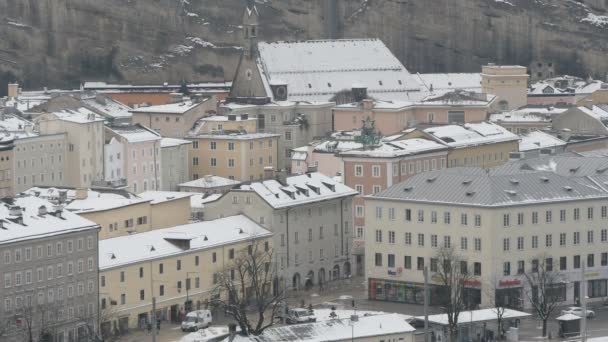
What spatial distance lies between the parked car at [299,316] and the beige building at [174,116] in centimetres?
5135

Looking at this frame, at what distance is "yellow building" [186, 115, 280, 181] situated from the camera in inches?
7377

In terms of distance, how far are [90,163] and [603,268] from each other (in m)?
41.5

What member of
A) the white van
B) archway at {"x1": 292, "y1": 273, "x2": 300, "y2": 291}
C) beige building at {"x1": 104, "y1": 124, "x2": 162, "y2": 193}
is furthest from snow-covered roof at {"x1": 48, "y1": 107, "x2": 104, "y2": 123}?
the white van

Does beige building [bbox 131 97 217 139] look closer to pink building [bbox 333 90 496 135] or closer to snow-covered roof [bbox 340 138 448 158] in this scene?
pink building [bbox 333 90 496 135]

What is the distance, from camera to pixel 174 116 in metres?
193

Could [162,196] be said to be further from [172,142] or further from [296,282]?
A: [172,142]

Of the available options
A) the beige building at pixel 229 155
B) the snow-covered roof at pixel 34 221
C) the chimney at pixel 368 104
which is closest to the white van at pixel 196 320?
the snow-covered roof at pixel 34 221

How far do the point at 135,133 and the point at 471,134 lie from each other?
23658 millimetres

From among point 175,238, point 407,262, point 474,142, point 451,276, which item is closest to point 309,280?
point 407,262

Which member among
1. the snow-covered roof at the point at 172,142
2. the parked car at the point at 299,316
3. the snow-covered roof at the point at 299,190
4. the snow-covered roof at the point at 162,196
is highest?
the snow-covered roof at the point at 172,142

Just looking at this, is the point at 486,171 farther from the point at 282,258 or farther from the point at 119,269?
the point at 119,269

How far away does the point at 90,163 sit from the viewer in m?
177

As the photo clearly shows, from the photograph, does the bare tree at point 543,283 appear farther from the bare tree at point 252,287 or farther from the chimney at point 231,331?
the chimney at point 231,331

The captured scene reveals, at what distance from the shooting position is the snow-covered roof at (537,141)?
18594 centimetres
